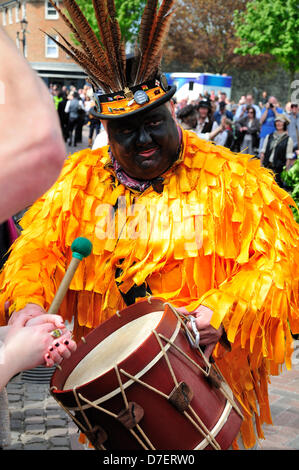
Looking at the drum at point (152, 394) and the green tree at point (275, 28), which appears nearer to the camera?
the drum at point (152, 394)

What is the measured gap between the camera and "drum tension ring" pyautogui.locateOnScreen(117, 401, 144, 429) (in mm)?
1746

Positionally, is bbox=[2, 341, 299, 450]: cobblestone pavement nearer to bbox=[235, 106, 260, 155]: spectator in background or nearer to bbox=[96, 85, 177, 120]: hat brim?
bbox=[96, 85, 177, 120]: hat brim

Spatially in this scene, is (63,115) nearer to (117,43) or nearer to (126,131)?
(117,43)

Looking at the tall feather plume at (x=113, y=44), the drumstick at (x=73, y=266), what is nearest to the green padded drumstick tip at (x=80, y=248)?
the drumstick at (x=73, y=266)

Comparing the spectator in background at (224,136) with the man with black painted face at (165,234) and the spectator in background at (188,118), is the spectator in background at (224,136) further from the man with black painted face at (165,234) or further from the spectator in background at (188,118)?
the man with black painted face at (165,234)

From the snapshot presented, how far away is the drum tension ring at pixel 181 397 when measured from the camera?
1776mm

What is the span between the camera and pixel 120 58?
237cm

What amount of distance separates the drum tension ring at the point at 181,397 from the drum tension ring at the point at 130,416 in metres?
0.11

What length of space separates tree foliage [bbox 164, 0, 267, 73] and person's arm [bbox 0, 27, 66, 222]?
38912 millimetres

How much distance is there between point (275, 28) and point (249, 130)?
13535 mm

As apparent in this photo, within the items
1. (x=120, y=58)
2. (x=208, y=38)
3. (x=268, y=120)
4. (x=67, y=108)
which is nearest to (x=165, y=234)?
(x=120, y=58)

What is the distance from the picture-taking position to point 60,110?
19422mm

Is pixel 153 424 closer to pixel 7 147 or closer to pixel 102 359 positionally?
pixel 102 359

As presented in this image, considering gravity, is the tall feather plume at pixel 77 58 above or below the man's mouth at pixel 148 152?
above
